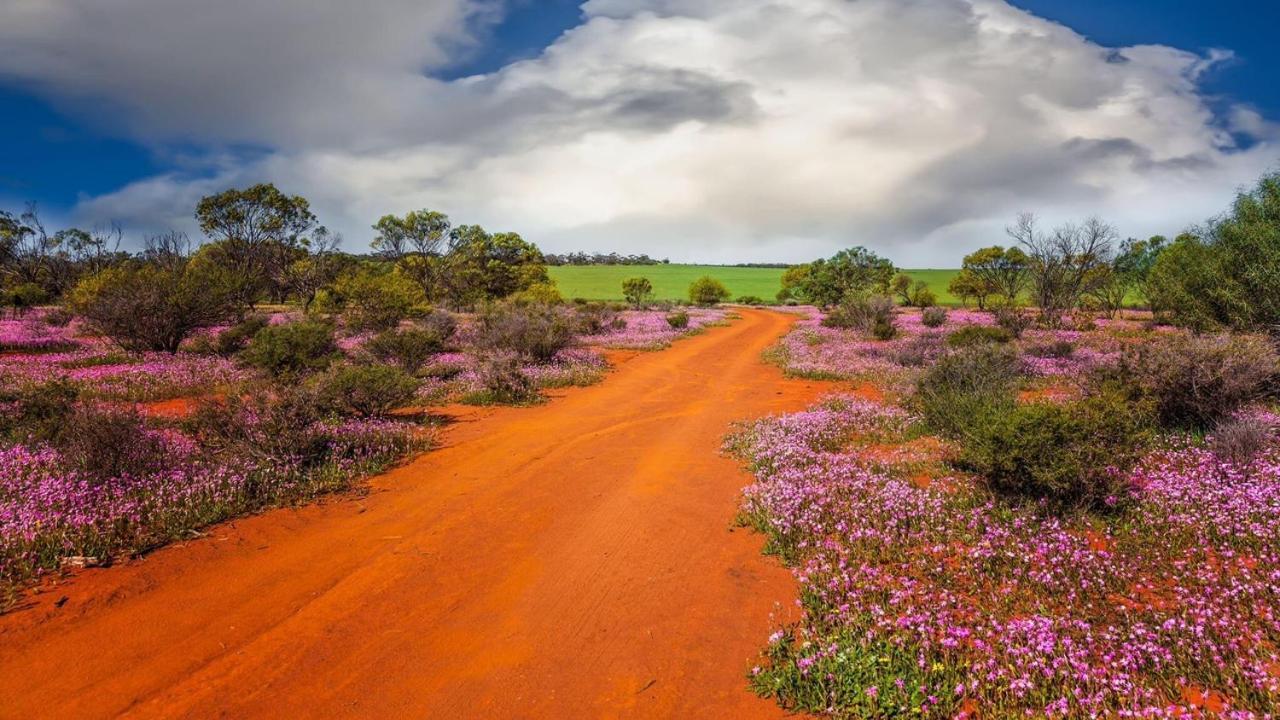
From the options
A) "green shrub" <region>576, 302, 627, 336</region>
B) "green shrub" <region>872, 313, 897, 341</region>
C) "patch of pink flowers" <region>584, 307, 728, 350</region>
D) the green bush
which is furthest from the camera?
"green shrub" <region>576, 302, 627, 336</region>

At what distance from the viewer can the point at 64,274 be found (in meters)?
61.0

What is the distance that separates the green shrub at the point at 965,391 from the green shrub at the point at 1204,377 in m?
2.29

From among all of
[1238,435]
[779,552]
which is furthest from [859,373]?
[779,552]

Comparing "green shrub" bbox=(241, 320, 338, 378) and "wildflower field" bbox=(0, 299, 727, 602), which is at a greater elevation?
"green shrub" bbox=(241, 320, 338, 378)

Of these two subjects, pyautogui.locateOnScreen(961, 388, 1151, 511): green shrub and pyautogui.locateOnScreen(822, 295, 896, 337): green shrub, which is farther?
pyautogui.locateOnScreen(822, 295, 896, 337): green shrub

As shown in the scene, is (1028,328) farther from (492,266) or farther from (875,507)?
(492,266)

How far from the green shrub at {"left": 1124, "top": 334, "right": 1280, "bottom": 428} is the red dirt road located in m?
8.62

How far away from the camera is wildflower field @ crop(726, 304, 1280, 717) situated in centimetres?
381

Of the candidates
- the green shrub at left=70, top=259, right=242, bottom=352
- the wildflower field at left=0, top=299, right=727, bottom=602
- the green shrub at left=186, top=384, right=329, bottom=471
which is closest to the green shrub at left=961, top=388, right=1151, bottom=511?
the wildflower field at left=0, top=299, right=727, bottom=602

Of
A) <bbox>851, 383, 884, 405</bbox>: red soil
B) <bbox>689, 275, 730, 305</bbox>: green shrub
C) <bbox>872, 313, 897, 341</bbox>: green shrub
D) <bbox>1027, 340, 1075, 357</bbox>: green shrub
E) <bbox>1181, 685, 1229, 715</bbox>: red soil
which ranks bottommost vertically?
<bbox>1181, 685, 1229, 715</bbox>: red soil

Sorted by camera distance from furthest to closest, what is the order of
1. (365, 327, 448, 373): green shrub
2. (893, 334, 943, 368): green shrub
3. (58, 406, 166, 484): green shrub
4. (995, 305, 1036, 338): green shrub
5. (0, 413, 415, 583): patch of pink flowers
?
1. (995, 305, 1036, 338): green shrub
2. (893, 334, 943, 368): green shrub
3. (365, 327, 448, 373): green shrub
4. (58, 406, 166, 484): green shrub
5. (0, 413, 415, 583): patch of pink flowers

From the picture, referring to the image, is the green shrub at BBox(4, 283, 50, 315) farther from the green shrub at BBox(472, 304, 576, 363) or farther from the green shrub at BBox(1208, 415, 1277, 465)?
the green shrub at BBox(1208, 415, 1277, 465)

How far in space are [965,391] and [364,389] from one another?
1257 cm

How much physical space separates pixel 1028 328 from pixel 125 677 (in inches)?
1572
